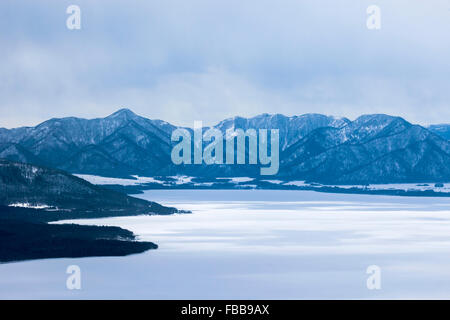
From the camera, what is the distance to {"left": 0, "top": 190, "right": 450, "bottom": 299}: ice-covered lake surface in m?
57.6

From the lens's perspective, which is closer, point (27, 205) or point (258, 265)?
point (258, 265)

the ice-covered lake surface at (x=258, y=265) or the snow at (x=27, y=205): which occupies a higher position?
the snow at (x=27, y=205)

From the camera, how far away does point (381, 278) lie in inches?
2542

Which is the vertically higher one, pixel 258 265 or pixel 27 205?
pixel 27 205

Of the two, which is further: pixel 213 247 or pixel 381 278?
pixel 213 247

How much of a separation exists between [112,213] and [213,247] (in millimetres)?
61630

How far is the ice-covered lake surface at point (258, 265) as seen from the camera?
189 ft

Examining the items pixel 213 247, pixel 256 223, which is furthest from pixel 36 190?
pixel 213 247

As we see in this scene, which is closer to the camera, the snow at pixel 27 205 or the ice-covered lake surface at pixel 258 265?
the ice-covered lake surface at pixel 258 265

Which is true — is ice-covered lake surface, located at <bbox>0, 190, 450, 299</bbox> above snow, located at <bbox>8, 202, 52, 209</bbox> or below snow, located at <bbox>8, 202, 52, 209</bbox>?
below

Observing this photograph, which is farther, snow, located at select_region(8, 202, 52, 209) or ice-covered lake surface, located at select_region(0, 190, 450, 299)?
snow, located at select_region(8, 202, 52, 209)

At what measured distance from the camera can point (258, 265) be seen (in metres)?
72.2
